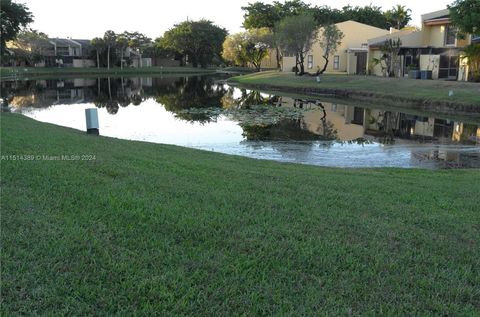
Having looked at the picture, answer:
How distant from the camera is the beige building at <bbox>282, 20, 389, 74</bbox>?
2041 inches

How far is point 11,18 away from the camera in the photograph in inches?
1794

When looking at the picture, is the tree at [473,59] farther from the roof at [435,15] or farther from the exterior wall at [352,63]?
the exterior wall at [352,63]

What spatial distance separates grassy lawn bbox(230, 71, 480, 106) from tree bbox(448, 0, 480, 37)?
11.9 feet

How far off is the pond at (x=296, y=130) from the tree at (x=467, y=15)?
17.7 ft

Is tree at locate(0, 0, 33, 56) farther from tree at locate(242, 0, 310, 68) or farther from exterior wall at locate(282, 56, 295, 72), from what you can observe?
tree at locate(242, 0, 310, 68)

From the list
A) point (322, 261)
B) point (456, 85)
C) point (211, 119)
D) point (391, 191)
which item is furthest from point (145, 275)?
point (456, 85)

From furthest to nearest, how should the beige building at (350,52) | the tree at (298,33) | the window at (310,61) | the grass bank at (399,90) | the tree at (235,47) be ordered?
the tree at (235,47), the window at (310,61), the beige building at (350,52), the tree at (298,33), the grass bank at (399,90)

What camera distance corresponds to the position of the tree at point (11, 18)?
147 feet

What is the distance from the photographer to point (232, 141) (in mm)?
17156

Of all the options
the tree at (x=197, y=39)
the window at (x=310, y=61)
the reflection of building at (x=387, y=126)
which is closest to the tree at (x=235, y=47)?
the tree at (x=197, y=39)

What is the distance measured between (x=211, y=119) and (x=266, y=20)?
63562mm

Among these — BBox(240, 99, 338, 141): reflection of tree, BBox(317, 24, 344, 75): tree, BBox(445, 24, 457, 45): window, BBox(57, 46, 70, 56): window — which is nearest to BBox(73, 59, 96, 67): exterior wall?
BBox(57, 46, 70, 56): window

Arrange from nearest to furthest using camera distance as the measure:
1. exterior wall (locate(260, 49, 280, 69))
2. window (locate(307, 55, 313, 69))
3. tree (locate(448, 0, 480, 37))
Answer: tree (locate(448, 0, 480, 37))
window (locate(307, 55, 313, 69))
exterior wall (locate(260, 49, 280, 69))

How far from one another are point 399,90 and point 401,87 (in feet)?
3.26
